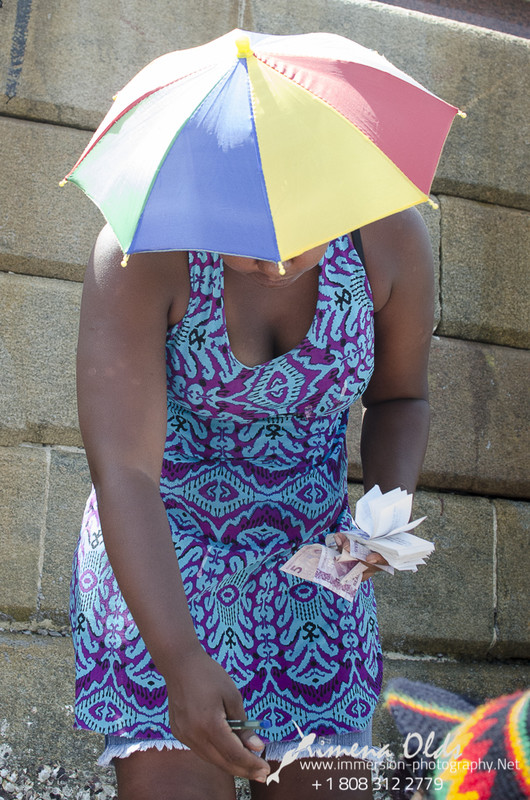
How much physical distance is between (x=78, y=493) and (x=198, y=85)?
2.16 meters

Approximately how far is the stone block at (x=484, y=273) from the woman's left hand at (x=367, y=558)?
2.15 metres

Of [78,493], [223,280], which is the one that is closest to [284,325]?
[223,280]

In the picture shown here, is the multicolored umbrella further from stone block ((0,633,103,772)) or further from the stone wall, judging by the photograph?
stone block ((0,633,103,772))

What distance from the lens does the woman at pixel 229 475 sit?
1871 mm

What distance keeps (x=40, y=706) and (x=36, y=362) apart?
1289 mm

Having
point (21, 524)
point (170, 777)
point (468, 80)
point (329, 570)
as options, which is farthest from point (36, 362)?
point (468, 80)

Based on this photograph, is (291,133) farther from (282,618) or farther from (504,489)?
(504,489)

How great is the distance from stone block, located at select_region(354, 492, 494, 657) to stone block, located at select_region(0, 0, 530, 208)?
1.47 meters

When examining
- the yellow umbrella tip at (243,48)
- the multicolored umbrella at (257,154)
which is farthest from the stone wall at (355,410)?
the yellow umbrella tip at (243,48)

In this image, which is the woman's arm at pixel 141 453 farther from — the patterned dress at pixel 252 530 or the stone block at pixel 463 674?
the stone block at pixel 463 674

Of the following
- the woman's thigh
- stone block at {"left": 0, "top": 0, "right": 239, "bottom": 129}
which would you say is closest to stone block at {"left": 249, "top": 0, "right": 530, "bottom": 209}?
stone block at {"left": 0, "top": 0, "right": 239, "bottom": 129}

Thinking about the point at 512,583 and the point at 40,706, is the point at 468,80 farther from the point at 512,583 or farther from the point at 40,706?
the point at 40,706

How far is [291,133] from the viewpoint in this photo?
5.49 feet

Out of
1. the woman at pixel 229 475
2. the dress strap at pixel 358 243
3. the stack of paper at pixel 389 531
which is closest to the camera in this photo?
the woman at pixel 229 475
